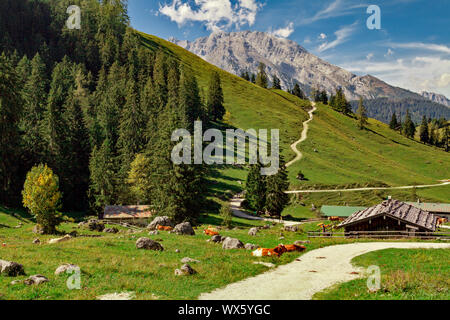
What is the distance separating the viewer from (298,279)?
18.5 metres

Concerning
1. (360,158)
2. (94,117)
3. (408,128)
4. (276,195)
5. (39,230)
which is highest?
(408,128)

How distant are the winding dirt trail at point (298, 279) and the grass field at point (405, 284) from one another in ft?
3.72

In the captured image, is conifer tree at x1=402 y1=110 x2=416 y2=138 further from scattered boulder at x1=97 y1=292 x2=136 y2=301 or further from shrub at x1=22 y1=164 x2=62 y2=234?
scattered boulder at x1=97 y1=292 x2=136 y2=301

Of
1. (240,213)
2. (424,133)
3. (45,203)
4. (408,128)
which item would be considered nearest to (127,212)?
(45,203)

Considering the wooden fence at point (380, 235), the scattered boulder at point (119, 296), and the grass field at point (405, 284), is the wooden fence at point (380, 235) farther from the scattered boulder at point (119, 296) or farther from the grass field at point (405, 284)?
the scattered boulder at point (119, 296)

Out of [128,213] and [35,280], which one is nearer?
[35,280]

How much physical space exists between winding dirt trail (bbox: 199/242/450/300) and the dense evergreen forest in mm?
28231

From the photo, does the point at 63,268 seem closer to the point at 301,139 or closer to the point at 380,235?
the point at 380,235

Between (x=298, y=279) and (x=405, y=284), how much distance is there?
5.71m

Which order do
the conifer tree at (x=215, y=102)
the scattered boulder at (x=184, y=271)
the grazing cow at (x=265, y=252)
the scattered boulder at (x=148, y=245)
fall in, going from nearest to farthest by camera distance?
the scattered boulder at (x=184, y=271) → the grazing cow at (x=265, y=252) → the scattered boulder at (x=148, y=245) → the conifer tree at (x=215, y=102)

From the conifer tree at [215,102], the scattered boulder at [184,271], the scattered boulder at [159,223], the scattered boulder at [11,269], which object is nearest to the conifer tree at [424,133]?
the conifer tree at [215,102]

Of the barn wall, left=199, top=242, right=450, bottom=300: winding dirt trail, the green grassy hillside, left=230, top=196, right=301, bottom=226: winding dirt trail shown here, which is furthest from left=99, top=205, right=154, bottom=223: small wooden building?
left=199, top=242, right=450, bottom=300: winding dirt trail

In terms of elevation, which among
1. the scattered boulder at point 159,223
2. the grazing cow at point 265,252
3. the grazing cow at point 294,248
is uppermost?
the grazing cow at point 265,252

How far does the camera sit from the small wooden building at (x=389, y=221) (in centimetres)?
3841
